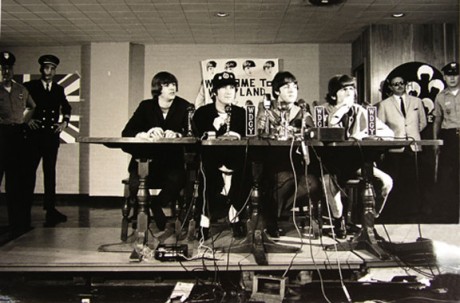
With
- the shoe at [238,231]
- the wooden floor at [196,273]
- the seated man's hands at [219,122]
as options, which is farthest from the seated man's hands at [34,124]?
the shoe at [238,231]

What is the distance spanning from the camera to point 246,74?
7.09 metres

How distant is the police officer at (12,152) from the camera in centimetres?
381

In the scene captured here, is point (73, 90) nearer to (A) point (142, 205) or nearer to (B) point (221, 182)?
(B) point (221, 182)

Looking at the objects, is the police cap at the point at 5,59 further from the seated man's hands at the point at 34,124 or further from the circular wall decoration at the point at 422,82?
the circular wall decoration at the point at 422,82

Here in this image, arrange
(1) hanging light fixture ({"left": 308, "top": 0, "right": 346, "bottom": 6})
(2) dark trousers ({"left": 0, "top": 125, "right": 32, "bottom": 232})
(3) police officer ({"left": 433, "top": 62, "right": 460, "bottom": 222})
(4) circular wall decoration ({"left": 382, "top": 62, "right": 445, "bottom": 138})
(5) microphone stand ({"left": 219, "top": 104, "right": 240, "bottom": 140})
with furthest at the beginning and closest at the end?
(4) circular wall decoration ({"left": 382, "top": 62, "right": 445, "bottom": 138}), (1) hanging light fixture ({"left": 308, "top": 0, "right": 346, "bottom": 6}), (3) police officer ({"left": 433, "top": 62, "right": 460, "bottom": 222}), (2) dark trousers ({"left": 0, "top": 125, "right": 32, "bottom": 232}), (5) microphone stand ({"left": 219, "top": 104, "right": 240, "bottom": 140})

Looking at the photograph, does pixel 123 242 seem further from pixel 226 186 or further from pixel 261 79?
pixel 261 79

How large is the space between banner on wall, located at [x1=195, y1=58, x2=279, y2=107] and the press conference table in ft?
13.3

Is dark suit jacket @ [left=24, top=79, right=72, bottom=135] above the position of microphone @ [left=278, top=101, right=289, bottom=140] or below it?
above

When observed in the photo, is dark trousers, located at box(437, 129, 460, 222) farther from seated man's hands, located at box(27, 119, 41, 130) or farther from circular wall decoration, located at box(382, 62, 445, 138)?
seated man's hands, located at box(27, 119, 41, 130)

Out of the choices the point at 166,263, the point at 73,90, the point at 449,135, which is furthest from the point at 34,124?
the point at 449,135

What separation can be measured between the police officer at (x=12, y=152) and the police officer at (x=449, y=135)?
4.15 metres

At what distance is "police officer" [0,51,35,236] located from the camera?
381 centimetres

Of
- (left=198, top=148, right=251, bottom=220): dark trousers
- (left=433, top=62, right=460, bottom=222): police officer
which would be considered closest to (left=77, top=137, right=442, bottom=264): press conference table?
(left=198, top=148, right=251, bottom=220): dark trousers

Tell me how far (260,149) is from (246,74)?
4.33m
